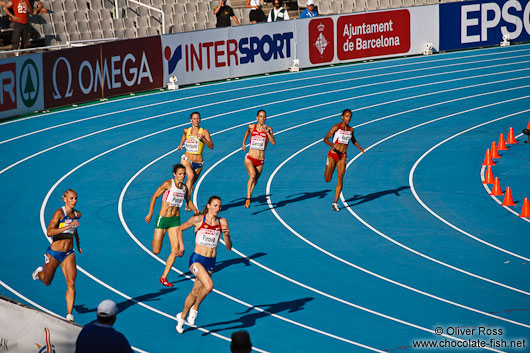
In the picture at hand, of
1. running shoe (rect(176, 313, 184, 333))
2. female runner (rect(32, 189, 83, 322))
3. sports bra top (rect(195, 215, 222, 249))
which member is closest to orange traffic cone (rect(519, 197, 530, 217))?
sports bra top (rect(195, 215, 222, 249))

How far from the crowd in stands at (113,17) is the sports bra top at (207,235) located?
16.5m

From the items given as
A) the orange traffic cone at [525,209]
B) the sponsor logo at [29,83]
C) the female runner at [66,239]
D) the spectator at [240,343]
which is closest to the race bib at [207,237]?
the female runner at [66,239]

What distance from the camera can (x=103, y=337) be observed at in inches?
296

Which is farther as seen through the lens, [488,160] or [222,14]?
[222,14]

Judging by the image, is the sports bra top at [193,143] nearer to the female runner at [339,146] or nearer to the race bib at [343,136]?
the female runner at [339,146]

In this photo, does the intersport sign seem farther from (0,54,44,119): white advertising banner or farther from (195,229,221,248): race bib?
(195,229,221,248): race bib

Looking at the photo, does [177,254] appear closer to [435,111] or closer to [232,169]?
[232,169]

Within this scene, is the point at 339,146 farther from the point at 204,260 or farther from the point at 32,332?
the point at 32,332

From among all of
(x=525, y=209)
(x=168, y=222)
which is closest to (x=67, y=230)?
(x=168, y=222)

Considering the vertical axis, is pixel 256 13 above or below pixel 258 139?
above

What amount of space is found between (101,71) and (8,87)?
3559 millimetres

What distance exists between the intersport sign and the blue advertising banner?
13473 mm

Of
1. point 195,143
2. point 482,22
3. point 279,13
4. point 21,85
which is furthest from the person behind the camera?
point 482,22

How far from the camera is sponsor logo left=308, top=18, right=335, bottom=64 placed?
33312 millimetres
